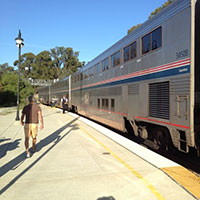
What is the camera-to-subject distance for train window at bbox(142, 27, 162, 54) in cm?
638

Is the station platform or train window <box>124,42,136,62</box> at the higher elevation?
train window <box>124,42,136,62</box>

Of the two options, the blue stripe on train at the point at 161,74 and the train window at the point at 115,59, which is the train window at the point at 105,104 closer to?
the train window at the point at 115,59

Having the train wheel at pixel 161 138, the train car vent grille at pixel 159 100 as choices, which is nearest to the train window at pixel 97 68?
the train car vent grille at pixel 159 100

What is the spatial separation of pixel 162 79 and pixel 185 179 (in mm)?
2638

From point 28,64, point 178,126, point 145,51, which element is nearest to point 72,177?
point 178,126

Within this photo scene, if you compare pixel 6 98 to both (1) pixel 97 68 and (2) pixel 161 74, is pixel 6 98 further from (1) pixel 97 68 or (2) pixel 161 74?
(2) pixel 161 74

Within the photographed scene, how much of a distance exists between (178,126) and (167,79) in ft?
4.13

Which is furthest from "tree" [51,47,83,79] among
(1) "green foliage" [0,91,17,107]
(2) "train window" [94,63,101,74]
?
(2) "train window" [94,63,101,74]

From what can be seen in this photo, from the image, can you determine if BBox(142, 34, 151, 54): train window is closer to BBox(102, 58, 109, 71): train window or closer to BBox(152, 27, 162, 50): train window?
BBox(152, 27, 162, 50): train window

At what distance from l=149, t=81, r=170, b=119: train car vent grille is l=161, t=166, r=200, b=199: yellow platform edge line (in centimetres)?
138

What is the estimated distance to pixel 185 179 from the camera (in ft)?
14.6

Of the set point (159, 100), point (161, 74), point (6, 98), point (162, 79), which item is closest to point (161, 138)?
point (159, 100)

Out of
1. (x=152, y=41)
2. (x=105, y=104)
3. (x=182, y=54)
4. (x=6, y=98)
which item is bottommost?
(x=105, y=104)

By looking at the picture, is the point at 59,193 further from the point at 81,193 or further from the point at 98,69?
the point at 98,69
